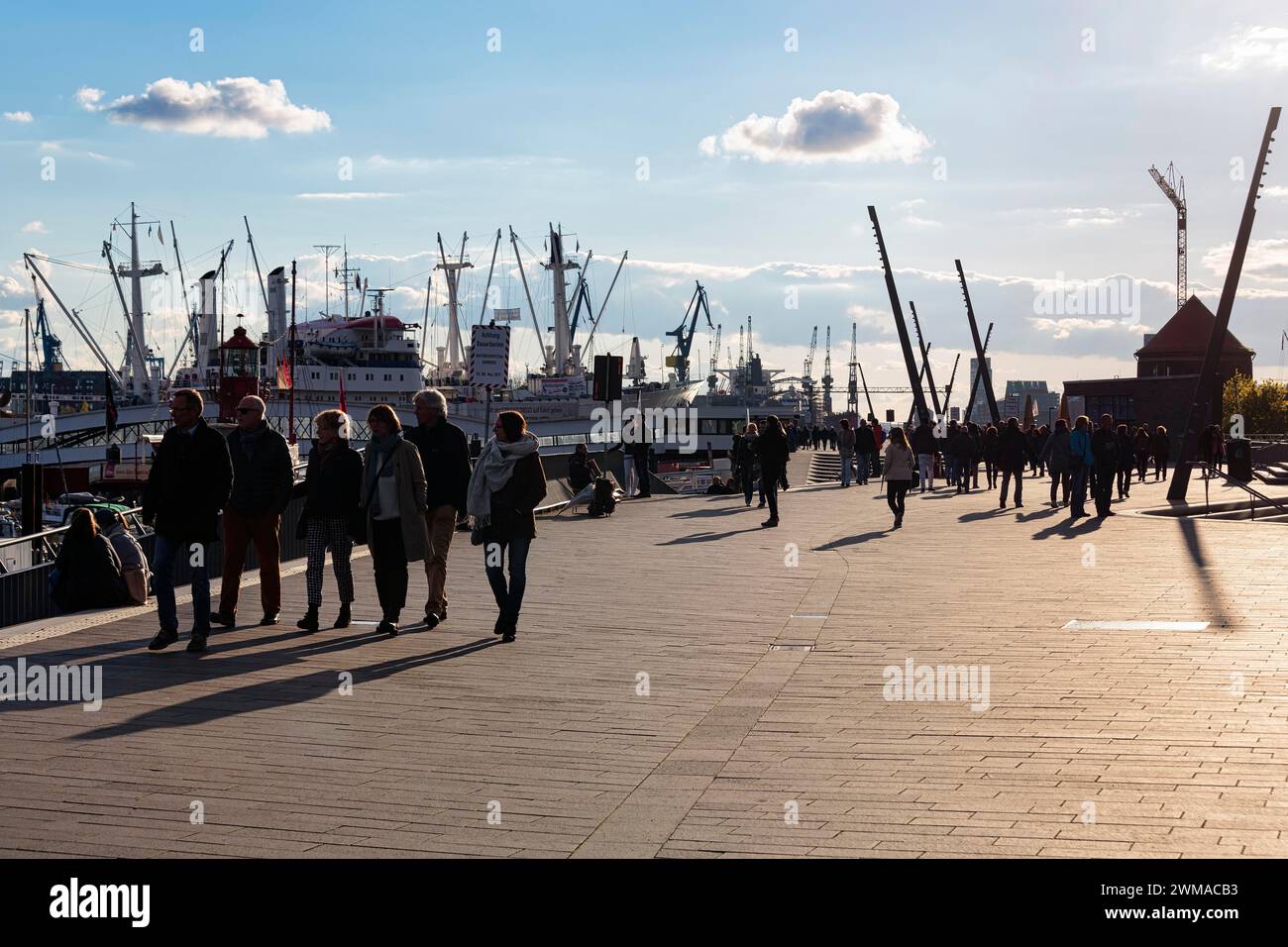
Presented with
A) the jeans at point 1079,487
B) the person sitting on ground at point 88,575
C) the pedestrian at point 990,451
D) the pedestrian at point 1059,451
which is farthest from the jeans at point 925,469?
the person sitting on ground at point 88,575

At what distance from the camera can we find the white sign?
30.0 metres

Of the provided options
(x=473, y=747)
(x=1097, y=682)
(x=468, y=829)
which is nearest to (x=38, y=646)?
(x=473, y=747)

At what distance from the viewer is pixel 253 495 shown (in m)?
10.6

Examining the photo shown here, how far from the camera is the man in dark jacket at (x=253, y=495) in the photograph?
10594 millimetres

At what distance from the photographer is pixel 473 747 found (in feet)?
22.2

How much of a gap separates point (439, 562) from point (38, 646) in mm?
3007

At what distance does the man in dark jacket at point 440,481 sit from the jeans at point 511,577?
0.62 meters

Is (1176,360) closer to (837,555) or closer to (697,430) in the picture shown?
Answer: (697,430)

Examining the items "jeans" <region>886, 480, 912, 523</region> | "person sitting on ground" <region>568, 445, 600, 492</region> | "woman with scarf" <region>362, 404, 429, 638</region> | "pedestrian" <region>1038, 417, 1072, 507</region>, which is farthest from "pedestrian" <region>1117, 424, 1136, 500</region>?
"woman with scarf" <region>362, 404, 429, 638</region>

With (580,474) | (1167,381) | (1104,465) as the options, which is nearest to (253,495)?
(580,474)

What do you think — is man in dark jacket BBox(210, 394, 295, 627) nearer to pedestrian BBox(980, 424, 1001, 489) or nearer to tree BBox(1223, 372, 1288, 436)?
pedestrian BBox(980, 424, 1001, 489)

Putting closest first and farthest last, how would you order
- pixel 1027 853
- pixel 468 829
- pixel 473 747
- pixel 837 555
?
pixel 1027 853, pixel 468 829, pixel 473 747, pixel 837 555

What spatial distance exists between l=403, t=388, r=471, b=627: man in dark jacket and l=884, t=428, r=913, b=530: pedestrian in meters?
11.4
